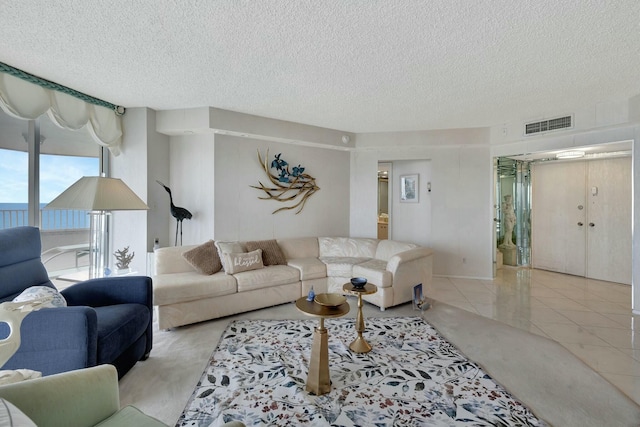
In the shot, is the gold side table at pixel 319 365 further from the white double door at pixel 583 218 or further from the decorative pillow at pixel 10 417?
the white double door at pixel 583 218

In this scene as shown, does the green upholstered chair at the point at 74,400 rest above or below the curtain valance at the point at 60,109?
below

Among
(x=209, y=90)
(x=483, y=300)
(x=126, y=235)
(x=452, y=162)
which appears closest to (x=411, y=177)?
(x=452, y=162)

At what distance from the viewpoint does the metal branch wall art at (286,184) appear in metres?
4.55

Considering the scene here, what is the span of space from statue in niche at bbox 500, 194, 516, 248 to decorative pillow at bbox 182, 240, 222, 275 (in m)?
5.54

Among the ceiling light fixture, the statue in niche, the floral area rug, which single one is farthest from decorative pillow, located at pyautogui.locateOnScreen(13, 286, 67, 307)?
the statue in niche

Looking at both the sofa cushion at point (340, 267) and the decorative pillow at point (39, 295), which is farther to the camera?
the sofa cushion at point (340, 267)

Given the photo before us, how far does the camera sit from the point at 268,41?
7.27ft

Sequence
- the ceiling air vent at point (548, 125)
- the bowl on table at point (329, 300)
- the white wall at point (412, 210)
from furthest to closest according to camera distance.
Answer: the white wall at point (412, 210) → the ceiling air vent at point (548, 125) → the bowl on table at point (329, 300)

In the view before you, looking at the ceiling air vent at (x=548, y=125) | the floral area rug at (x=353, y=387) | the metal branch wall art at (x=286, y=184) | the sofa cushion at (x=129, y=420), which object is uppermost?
the ceiling air vent at (x=548, y=125)

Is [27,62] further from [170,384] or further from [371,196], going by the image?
[371,196]

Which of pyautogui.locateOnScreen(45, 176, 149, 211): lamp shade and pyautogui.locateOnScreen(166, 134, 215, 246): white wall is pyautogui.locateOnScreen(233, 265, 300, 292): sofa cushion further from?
pyautogui.locateOnScreen(45, 176, 149, 211): lamp shade

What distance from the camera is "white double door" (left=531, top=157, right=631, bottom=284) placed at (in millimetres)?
4656

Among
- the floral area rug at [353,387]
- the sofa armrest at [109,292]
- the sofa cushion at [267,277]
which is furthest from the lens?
the sofa cushion at [267,277]

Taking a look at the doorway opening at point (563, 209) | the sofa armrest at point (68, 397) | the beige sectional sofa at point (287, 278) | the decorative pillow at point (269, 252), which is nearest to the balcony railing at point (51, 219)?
the beige sectional sofa at point (287, 278)
